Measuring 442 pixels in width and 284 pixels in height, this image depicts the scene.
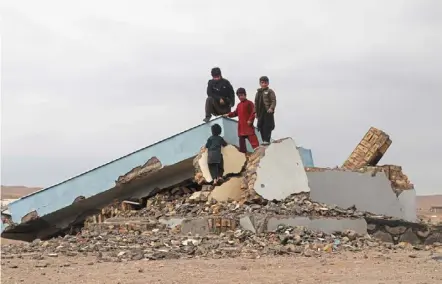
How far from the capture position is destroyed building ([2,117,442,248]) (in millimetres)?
9102

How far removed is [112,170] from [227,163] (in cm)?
250

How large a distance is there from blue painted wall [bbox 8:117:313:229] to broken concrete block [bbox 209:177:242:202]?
974 mm

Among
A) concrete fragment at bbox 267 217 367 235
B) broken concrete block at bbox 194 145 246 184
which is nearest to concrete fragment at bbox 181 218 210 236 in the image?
concrete fragment at bbox 267 217 367 235

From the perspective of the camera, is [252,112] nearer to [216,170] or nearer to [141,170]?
[216,170]

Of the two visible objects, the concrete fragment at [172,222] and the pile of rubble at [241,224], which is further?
the concrete fragment at [172,222]

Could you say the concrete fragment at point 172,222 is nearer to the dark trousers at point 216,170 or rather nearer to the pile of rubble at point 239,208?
the pile of rubble at point 239,208

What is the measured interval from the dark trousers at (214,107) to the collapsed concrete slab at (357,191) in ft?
6.27

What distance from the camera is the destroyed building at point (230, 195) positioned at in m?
9.10

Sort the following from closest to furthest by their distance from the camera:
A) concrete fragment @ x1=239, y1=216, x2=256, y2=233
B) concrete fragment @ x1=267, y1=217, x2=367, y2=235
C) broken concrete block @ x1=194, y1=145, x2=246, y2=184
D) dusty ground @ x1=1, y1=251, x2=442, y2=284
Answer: dusty ground @ x1=1, y1=251, x2=442, y2=284 < concrete fragment @ x1=239, y1=216, x2=256, y2=233 < concrete fragment @ x1=267, y1=217, x2=367, y2=235 < broken concrete block @ x1=194, y1=145, x2=246, y2=184

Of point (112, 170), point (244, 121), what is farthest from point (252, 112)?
point (112, 170)

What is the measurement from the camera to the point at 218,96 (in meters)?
11.1

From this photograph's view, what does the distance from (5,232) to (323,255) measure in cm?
793

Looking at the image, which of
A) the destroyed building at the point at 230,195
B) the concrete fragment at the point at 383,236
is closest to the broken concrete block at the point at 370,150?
the destroyed building at the point at 230,195

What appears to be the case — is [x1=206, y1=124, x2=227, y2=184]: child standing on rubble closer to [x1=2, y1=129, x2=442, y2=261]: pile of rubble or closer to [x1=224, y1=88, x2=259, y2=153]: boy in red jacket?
[x1=2, y1=129, x2=442, y2=261]: pile of rubble
